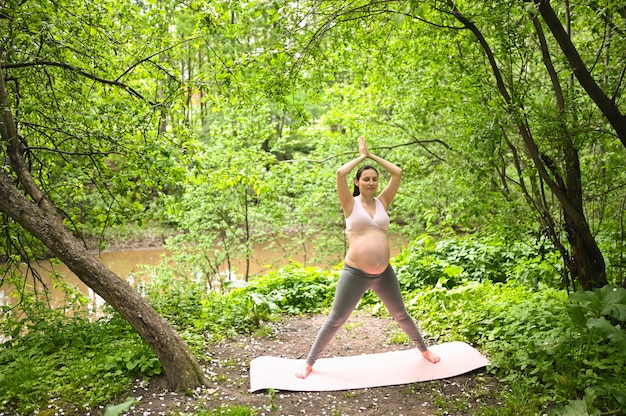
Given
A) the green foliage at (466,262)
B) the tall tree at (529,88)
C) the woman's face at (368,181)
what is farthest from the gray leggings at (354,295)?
the green foliage at (466,262)

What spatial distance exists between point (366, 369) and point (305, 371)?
613 mm

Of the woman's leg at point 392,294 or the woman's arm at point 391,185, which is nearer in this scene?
the woman's leg at point 392,294

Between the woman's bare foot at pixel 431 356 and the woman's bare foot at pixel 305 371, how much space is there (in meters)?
1.12

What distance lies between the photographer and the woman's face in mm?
4473

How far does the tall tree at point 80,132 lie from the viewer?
13.7ft

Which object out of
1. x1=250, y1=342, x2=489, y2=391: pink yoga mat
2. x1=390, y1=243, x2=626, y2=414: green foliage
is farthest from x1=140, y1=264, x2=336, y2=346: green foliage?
x1=390, y1=243, x2=626, y2=414: green foliage

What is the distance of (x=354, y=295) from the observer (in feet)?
14.5

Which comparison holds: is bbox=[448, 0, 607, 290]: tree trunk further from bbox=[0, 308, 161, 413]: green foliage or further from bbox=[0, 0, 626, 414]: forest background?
bbox=[0, 308, 161, 413]: green foliage

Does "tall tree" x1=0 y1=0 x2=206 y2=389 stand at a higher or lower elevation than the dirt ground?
higher

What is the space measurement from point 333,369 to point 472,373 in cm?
130

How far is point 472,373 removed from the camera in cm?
450

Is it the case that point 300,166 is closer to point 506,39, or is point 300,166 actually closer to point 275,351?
point 275,351

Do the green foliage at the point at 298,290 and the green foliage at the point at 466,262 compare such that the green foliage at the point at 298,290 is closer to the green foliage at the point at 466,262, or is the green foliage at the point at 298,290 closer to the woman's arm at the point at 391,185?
the green foliage at the point at 466,262

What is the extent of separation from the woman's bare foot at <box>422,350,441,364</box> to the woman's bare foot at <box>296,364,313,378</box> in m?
1.12
